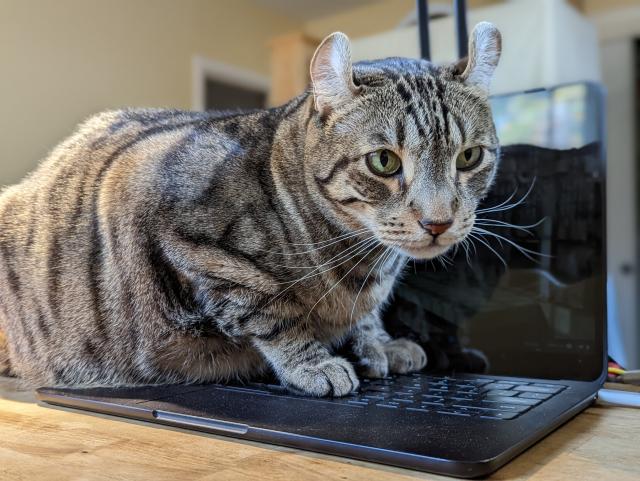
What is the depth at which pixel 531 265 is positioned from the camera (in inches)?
33.6

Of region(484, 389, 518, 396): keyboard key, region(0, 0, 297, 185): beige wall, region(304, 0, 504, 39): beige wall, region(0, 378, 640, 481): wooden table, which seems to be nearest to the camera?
region(0, 378, 640, 481): wooden table

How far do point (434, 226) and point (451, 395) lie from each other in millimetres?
184

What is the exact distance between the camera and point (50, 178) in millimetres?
961

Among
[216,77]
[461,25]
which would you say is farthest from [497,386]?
[216,77]

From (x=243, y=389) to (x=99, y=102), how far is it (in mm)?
2204

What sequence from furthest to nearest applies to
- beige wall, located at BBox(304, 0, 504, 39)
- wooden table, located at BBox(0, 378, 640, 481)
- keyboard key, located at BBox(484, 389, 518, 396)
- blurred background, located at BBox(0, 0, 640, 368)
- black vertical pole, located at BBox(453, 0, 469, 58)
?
beige wall, located at BBox(304, 0, 504, 39)
blurred background, located at BBox(0, 0, 640, 368)
black vertical pole, located at BBox(453, 0, 469, 58)
keyboard key, located at BBox(484, 389, 518, 396)
wooden table, located at BBox(0, 378, 640, 481)

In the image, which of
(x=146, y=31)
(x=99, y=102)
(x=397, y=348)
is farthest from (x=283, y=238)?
(x=146, y=31)

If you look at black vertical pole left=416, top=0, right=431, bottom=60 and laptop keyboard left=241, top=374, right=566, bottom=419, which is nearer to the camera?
laptop keyboard left=241, top=374, right=566, bottom=419

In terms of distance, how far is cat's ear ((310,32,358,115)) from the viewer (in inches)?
30.2

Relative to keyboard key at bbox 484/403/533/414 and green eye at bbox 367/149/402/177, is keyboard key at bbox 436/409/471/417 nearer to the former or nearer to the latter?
keyboard key at bbox 484/403/533/414

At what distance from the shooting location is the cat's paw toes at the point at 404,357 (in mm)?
875

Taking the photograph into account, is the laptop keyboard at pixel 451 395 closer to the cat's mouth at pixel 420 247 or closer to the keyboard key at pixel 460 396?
the keyboard key at pixel 460 396

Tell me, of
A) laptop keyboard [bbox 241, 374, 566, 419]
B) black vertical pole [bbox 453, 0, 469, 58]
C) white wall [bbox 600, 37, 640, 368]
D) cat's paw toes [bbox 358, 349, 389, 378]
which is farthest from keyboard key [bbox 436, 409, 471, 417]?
white wall [bbox 600, 37, 640, 368]

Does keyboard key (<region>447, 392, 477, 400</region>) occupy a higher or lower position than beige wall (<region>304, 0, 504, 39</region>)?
lower
